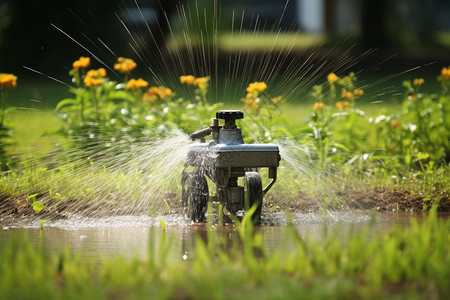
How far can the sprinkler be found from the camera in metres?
4.46

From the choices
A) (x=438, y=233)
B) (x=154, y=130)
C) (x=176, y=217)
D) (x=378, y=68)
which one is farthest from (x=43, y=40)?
(x=438, y=233)

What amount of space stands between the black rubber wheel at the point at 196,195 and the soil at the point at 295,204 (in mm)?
358

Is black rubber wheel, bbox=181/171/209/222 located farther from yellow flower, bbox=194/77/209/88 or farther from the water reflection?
yellow flower, bbox=194/77/209/88

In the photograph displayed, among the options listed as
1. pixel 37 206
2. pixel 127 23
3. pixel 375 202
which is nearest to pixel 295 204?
pixel 375 202

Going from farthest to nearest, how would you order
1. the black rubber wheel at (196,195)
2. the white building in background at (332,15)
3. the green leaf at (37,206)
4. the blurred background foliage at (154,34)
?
1. the white building in background at (332,15)
2. the blurred background foliage at (154,34)
3. the green leaf at (37,206)
4. the black rubber wheel at (196,195)

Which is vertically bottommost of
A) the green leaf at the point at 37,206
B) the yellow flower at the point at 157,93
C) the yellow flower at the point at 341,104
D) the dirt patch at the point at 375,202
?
the green leaf at the point at 37,206

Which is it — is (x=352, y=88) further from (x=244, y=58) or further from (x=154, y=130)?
(x=244, y=58)

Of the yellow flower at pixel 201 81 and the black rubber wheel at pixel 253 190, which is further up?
the yellow flower at pixel 201 81

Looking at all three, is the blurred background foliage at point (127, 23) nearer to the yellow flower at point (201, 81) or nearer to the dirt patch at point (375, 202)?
the yellow flower at point (201, 81)

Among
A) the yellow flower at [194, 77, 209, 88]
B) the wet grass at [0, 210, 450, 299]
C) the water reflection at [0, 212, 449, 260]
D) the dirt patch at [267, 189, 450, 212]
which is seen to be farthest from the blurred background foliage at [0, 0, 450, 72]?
the wet grass at [0, 210, 450, 299]

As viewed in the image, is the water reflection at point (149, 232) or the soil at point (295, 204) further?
the soil at point (295, 204)

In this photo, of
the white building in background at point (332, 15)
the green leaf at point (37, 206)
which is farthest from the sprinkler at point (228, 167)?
the white building in background at point (332, 15)

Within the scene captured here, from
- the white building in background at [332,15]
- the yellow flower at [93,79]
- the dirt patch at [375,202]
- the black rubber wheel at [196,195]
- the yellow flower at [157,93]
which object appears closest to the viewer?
the black rubber wheel at [196,195]

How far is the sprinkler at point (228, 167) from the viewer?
446 centimetres
